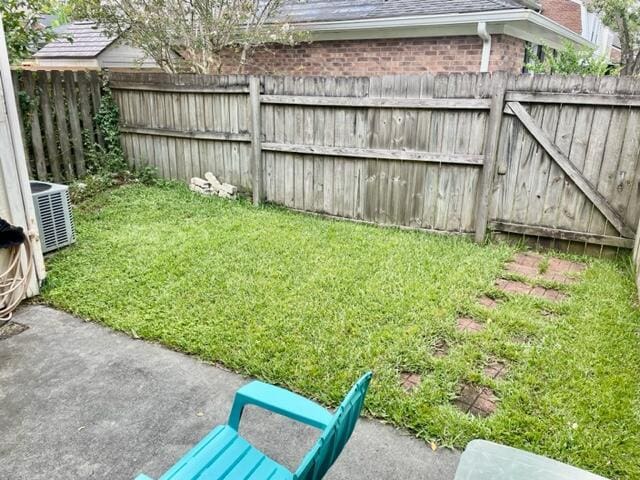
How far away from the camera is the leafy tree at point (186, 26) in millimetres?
7410

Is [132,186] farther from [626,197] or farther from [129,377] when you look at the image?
[626,197]

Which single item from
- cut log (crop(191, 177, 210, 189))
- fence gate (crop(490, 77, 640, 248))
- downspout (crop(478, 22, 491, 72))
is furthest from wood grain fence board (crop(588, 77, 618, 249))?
cut log (crop(191, 177, 210, 189))

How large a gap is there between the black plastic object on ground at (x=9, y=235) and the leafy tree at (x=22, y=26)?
12.8ft

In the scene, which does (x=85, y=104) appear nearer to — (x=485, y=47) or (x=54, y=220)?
(x=54, y=220)

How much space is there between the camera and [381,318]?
370 cm

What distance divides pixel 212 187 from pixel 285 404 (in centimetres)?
572

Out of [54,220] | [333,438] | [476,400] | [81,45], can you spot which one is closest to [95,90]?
[54,220]

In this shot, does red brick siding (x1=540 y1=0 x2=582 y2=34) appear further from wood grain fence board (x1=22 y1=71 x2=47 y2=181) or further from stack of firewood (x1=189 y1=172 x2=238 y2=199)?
wood grain fence board (x1=22 y1=71 x2=47 y2=181)

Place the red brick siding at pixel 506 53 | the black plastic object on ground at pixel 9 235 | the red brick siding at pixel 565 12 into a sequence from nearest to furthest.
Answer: the black plastic object on ground at pixel 9 235
the red brick siding at pixel 506 53
the red brick siding at pixel 565 12

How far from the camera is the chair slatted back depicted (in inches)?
52.8

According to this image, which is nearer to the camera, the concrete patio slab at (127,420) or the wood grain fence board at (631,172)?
the concrete patio slab at (127,420)

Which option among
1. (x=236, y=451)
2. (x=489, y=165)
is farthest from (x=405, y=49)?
(x=236, y=451)

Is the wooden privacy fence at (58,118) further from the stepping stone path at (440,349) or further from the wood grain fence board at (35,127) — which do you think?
the stepping stone path at (440,349)

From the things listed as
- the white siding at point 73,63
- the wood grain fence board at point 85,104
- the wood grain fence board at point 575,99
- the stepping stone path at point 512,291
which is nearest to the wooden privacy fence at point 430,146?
the wood grain fence board at point 575,99
